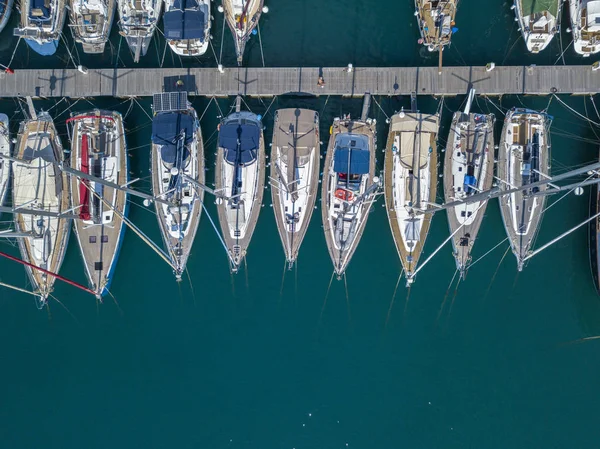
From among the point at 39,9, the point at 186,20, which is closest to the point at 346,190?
the point at 186,20

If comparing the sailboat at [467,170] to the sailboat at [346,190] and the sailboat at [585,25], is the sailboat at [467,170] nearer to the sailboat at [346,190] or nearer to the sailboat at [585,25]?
the sailboat at [346,190]

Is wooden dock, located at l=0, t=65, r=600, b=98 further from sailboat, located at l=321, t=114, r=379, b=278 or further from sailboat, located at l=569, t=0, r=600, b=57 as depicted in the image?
sailboat, located at l=321, t=114, r=379, b=278

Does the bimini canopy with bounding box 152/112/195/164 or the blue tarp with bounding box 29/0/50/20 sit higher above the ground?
the blue tarp with bounding box 29/0/50/20

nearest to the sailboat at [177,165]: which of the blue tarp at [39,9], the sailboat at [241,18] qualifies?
the sailboat at [241,18]

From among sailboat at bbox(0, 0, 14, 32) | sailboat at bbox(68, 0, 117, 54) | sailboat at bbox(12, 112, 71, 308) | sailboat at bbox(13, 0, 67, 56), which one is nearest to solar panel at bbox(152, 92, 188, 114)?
sailboat at bbox(68, 0, 117, 54)

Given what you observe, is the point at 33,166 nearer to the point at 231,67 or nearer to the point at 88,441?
the point at 231,67
